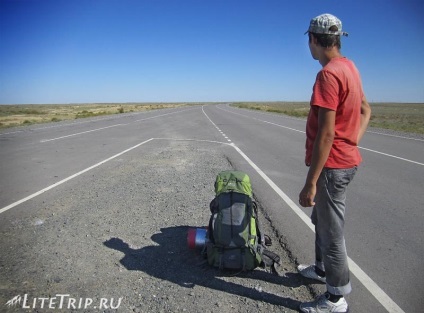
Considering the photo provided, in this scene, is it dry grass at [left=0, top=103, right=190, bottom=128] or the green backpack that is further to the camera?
dry grass at [left=0, top=103, right=190, bottom=128]

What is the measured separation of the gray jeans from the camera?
8.21 ft

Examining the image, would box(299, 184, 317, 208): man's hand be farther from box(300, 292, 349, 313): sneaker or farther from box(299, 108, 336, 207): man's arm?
box(300, 292, 349, 313): sneaker

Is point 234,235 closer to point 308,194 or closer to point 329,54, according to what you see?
point 308,194

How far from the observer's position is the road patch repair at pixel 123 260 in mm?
2777

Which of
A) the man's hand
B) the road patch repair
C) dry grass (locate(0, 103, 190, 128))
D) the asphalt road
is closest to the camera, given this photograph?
the man's hand

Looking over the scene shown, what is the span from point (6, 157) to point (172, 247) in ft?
28.4

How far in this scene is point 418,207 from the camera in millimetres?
5312

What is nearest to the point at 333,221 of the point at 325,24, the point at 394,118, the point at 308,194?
the point at 308,194

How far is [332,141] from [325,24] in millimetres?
857

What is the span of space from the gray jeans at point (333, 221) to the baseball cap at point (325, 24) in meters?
1.03

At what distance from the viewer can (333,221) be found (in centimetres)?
254

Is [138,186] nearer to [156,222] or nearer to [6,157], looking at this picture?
[156,222]

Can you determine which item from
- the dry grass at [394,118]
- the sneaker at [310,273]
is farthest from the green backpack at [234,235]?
the dry grass at [394,118]

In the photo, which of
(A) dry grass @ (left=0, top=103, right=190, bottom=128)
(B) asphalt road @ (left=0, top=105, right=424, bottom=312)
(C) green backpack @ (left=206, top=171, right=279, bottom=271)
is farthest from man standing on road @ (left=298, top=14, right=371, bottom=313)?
(A) dry grass @ (left=0, top=103, right=190, bottom=128)
